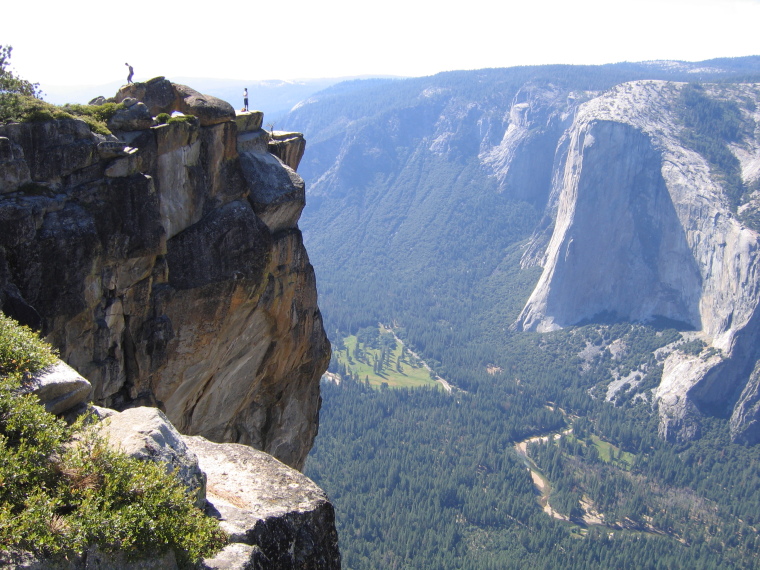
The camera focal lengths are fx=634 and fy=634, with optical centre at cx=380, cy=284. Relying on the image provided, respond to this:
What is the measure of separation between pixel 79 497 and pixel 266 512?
12.8 feet

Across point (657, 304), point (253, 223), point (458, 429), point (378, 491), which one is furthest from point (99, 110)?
point (657, 304)

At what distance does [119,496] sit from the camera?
34.9 ft

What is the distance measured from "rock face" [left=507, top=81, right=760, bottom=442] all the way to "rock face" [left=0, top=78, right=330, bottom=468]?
12065 centimetres

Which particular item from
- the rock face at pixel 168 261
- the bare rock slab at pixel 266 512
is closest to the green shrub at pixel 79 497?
the bare rock slab at pixel 266 512

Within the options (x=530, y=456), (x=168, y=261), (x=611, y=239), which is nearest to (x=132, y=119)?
(x=168, y=261)

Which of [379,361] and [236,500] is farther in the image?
[379,361]

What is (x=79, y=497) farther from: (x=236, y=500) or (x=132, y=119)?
(x=132, y=119)

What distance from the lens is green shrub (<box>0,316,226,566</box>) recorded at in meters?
9.61

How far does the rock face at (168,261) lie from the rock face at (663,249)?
12065 cm

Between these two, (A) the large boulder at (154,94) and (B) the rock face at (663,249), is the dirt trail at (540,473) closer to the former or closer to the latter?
(B) the rock face at (663,249)

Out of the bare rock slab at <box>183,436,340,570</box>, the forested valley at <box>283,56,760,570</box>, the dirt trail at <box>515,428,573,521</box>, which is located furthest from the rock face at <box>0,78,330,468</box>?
the dirt trail at <box>515,428,573,521</box>

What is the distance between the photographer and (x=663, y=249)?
533 feet

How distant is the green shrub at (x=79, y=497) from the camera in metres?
9.61

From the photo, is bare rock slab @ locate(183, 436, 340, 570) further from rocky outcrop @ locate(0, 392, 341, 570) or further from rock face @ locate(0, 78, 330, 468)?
rock face @ locate(0, 78, 330, 468)
